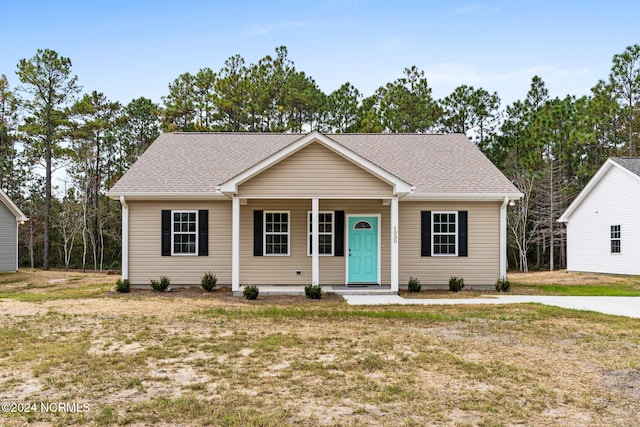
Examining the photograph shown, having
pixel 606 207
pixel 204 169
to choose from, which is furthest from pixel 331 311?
pixel 606 207

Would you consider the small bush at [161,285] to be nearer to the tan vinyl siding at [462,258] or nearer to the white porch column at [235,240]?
the white porch column at [235,240]

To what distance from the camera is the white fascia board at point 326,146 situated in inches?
588

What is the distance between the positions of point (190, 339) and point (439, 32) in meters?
15.7

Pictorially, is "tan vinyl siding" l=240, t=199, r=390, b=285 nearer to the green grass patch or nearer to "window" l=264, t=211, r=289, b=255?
"window" l=264, t=211, r=289, b=255

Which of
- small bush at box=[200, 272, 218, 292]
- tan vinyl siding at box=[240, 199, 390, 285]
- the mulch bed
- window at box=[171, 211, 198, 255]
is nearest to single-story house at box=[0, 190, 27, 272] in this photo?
the mulch bed

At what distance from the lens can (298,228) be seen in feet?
55.7

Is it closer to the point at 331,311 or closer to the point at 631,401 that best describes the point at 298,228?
the point at 331,311

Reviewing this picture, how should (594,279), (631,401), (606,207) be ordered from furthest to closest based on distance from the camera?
(606,207) < (594,279) < (631,401)

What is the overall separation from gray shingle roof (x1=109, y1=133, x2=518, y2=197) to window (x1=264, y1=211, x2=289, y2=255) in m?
2.05

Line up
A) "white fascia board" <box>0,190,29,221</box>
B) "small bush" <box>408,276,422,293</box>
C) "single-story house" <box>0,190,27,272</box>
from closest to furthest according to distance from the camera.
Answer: "small bush" <box>408,276,422,293</box>, "white fascia board" <box>0,190,29,221</box>, "single-story house" <box>0,190,27,272</box>

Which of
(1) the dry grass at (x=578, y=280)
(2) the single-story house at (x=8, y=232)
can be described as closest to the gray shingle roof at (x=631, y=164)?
(1) the dry grass at (x=578, y=280)

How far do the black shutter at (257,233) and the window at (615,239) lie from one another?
16053mm

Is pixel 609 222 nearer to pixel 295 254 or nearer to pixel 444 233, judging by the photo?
pixel 444 233

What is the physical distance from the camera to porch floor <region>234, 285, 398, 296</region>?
50.3 ft
